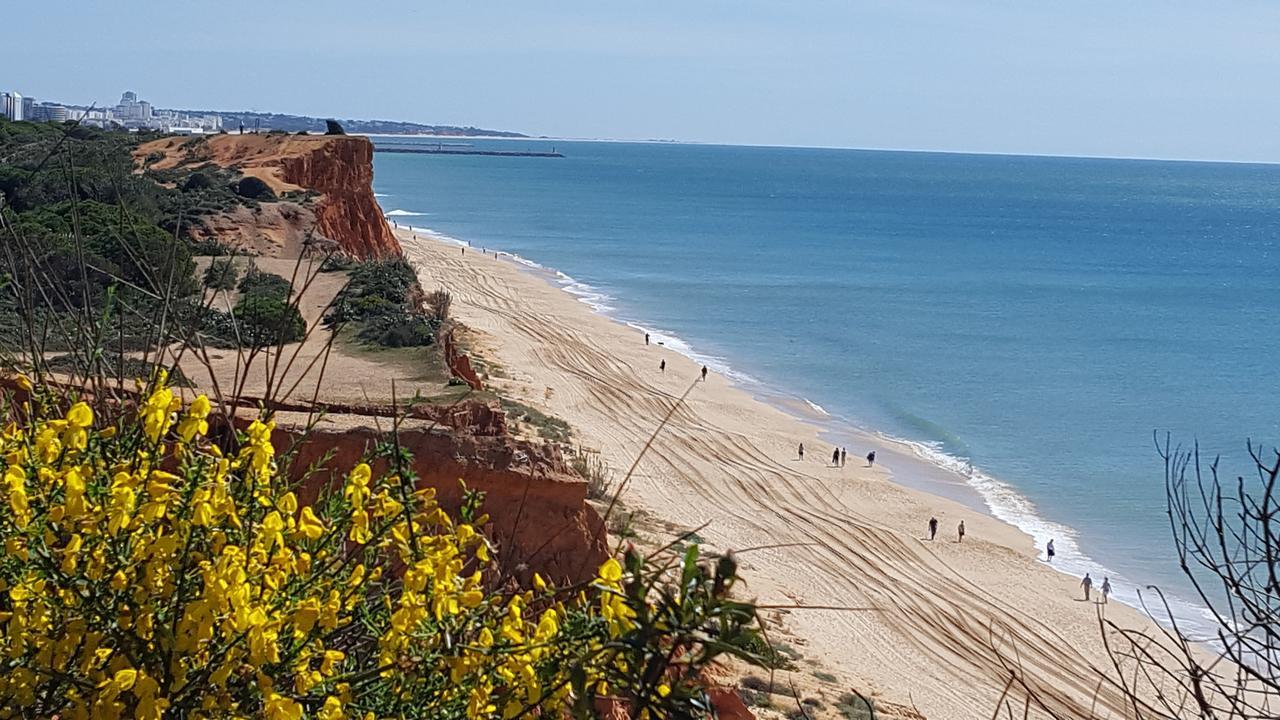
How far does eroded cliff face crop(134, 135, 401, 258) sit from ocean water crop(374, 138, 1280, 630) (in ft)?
50.7

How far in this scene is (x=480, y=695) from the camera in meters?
3.54

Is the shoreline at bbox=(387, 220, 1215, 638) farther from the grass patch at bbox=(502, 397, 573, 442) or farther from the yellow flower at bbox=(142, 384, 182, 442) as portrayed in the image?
the yellow flower at bbox=(142, 384, 182, 442)

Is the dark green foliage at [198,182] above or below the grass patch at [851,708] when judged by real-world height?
above

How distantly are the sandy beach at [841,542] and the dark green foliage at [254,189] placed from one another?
912 cm

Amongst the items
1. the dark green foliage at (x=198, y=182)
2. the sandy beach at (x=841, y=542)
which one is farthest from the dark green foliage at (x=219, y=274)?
the dark green foliage at (x=198, y=182)

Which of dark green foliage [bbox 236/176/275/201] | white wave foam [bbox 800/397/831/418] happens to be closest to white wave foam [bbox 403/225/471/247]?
white wave foam [bbox 800/397/831/418]

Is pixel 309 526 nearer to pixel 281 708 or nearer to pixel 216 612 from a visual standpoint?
pixel 216 612

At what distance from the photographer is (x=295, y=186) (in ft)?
152

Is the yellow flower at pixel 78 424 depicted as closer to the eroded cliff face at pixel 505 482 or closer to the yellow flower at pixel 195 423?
the yellow flower at pixel 195 423

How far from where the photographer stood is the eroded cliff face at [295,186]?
36.7m

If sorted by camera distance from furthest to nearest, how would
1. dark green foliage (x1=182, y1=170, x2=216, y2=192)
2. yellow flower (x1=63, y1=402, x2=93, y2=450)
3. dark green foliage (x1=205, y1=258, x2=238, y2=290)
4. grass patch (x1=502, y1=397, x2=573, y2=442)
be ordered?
dark green foliage (x1=182, y1=170, x2=216, y2=192) < grass patch (x1=502, y1=397, x2=573, y2=442) < dark green foliage (x1=205, y1=258, x2=238, y2=290) < yellow flower (x1=63, y1=402, x2=93, y2=450)

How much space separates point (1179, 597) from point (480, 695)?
28239 mm

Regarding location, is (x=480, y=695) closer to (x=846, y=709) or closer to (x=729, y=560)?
(x=729, y=560)

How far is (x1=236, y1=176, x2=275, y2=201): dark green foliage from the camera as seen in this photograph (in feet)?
136
